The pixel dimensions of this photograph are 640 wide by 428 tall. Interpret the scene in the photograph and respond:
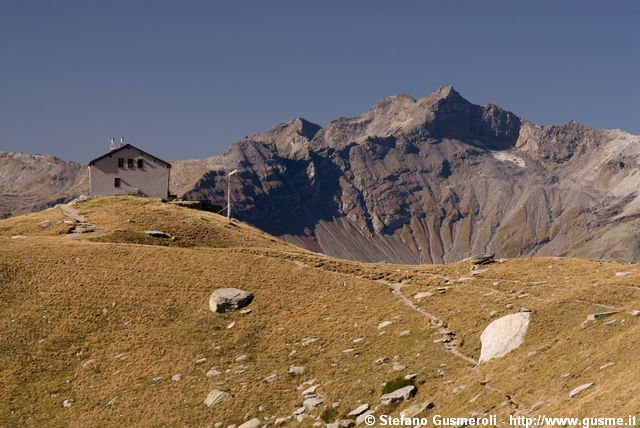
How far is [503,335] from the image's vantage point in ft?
143

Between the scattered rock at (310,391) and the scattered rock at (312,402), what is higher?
the scattered rock at (310,391)

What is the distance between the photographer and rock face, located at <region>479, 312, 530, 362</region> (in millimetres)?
41938

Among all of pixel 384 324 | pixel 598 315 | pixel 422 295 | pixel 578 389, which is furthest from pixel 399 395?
pixel 422 295

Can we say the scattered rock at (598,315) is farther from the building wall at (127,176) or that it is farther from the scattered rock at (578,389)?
A: the building wall at (127,176)

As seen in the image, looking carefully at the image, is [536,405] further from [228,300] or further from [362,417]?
[228,300]

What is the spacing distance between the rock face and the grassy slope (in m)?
0.76

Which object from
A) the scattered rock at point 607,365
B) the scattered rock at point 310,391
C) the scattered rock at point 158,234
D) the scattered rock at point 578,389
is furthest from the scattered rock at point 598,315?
the scattered rock at point 158,234

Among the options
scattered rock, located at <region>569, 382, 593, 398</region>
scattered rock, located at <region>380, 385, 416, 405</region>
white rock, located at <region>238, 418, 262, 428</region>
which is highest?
scattered rock, located at <region>569, 382, 593, 398</region>

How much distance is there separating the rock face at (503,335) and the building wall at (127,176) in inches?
3328

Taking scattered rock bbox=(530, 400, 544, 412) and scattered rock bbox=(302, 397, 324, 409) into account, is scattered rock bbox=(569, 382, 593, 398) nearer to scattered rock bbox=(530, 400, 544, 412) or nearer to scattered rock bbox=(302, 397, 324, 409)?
scattered rock bbox=(530, 400, 544, 412)

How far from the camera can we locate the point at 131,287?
6444cm

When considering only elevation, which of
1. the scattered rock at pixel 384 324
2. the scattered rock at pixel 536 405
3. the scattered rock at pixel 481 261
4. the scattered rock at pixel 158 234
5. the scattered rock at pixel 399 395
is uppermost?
the scattered rock at pixel 158 234

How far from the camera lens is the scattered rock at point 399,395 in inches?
1526

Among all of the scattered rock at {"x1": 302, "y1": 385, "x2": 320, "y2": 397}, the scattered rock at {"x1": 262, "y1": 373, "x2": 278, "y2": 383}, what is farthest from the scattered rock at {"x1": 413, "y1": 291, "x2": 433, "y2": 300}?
the scattered rock at {"x1": 302, "y1": 385, "x2": 320, "y2": 397}
